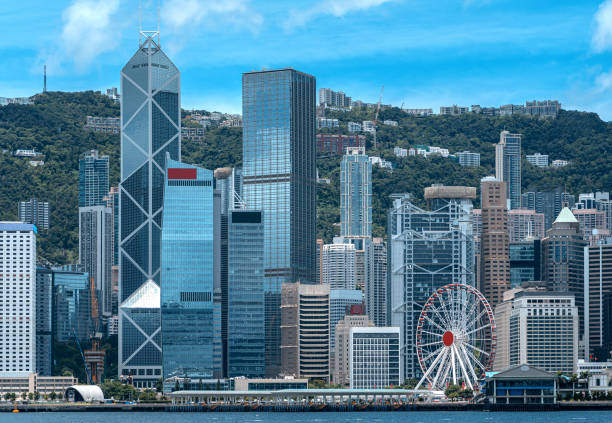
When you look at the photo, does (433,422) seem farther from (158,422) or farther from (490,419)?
(158,422)

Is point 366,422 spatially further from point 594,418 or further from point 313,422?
point 594,418

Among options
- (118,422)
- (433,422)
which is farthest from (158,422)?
(433,422)

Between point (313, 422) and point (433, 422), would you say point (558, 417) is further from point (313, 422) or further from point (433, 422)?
point (313, 422)

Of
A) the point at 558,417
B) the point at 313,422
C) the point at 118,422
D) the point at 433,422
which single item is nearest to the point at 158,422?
the point at 118,422

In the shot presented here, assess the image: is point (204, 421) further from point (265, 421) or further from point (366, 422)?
point (366, 422)

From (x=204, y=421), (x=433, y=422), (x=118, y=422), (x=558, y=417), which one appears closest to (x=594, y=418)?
(x=558, y=417)

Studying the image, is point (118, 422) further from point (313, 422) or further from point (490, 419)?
point (490, 419)
